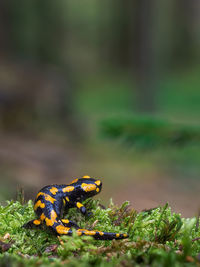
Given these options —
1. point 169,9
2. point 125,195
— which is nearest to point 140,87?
point 125,195

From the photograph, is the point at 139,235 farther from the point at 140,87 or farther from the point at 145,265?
the point at 140,87

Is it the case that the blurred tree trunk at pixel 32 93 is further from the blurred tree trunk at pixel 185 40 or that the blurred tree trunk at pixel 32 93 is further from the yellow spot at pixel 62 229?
the blurred tree trunk at pixel 185 40

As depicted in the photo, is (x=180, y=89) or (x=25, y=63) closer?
(x=25, y=63)

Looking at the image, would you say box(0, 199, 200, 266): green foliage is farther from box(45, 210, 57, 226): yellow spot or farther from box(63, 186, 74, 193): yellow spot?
box(63, 186, 74, 193): yellow spot

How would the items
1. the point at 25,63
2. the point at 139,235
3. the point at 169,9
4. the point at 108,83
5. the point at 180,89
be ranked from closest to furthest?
the point at 139,235
the point at 25,63
the point at 180,89
the point at 108,83
the point at 169,9

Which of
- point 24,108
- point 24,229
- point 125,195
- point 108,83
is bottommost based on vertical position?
point 24,229

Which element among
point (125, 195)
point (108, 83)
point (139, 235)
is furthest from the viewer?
point (108, 83)

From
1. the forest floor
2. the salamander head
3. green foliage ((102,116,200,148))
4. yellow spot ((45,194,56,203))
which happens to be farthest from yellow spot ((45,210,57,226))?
the forest floor
